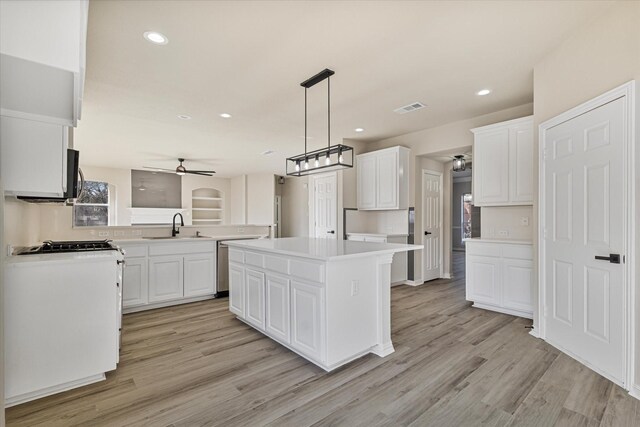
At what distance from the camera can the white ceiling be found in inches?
88.7

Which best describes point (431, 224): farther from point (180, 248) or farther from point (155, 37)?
point (155, 37)

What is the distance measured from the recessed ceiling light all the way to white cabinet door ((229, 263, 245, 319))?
Result: 2.27m

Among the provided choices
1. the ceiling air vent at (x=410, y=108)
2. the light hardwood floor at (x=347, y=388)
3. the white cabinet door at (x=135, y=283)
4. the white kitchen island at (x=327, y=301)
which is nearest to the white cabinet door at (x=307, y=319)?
the white kitchen island at (x=327, y=301)

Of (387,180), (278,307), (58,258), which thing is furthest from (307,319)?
(387,180)

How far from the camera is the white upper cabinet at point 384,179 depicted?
524 cm

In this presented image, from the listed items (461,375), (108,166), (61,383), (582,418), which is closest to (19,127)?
(61,383)

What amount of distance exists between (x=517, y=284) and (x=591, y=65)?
2410 mm

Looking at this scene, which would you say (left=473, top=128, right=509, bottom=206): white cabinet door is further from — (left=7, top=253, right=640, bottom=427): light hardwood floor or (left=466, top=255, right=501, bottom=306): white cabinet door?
(left=7, top=253, right=640, bottom=427): light hardwood floor

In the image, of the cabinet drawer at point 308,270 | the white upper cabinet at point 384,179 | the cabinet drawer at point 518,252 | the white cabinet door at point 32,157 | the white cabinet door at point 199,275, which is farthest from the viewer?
the white upper cabinet at point 384,179

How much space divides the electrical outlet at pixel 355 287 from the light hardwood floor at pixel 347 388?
586 mm

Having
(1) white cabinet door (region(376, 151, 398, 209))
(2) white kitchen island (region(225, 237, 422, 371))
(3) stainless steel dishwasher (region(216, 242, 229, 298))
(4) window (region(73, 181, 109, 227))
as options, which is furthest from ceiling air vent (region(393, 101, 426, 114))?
(4) window (region(73, 181, 109, 227))

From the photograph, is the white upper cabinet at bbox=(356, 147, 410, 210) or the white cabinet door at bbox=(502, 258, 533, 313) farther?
the white upper cabinet at bbox=(356, 147, 410, 210)

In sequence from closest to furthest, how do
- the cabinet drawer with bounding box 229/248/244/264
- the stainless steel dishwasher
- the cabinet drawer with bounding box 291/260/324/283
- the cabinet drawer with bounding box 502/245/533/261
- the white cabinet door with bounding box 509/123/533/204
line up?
the cabinet drawer with bounding box 291/260/324/283, the cabinet drawer with bounding box 229/248/244/264, the cabinet drawer with bounding box 502/245/533/261, the white cabinet door with bounding box 509/123/533/204, the stainless steel dishwasher

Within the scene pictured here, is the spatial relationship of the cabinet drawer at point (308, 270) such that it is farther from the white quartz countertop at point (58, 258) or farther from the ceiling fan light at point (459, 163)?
the ceiling fan light at point (459, 163)
